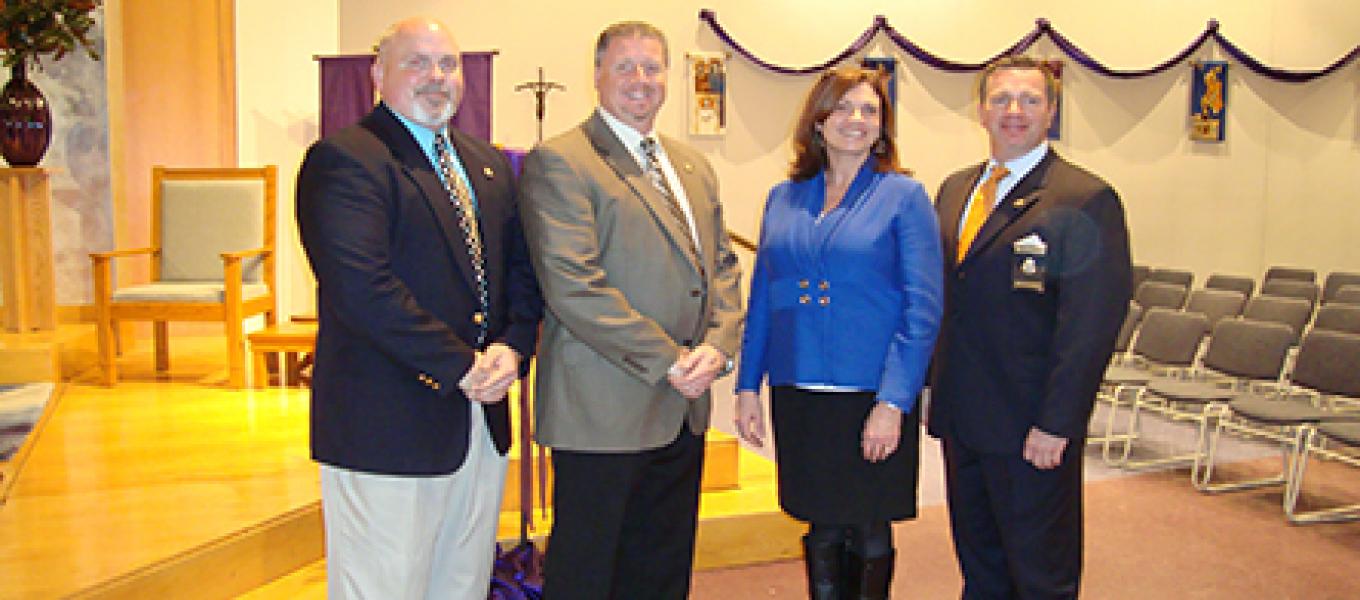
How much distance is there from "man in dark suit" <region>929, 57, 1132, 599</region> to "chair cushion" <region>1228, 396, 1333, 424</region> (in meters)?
2.62

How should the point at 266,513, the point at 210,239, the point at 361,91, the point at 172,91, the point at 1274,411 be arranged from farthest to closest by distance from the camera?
the point at 361,91 < the point at 172,91 < the point at 210,239 < the point at 1274,411 < the point at 266,513

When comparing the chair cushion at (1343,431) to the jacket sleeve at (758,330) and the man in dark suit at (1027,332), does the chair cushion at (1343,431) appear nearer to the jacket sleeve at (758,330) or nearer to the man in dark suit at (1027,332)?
the man in dark suit at (1027,332)

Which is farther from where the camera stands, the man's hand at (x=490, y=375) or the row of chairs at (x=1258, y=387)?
the row of chairs at (x=1258, y=387)

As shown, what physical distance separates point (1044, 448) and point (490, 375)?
1215 millimetres

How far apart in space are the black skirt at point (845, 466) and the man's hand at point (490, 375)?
0.71 metres

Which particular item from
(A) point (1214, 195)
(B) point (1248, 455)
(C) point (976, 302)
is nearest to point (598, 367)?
(C) point (976, 302)

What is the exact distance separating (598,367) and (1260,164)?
9.80 m

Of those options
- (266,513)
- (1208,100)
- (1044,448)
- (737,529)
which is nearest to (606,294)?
(1044,448)

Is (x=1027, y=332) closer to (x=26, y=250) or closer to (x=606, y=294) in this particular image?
(x=606, y=294)

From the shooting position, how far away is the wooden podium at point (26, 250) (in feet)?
15.8

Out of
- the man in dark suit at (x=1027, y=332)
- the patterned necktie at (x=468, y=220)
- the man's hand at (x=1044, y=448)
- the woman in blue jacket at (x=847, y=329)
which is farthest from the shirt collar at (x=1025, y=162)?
the patterned necktie at (x=468, y=220)

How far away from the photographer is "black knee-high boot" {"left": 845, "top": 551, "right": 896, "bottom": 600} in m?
2.31

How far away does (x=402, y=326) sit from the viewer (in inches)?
71.7

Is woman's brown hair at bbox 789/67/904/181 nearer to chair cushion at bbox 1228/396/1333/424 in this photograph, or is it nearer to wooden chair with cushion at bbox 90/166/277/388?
chair cushion at bbox 1228/396/1333/424
